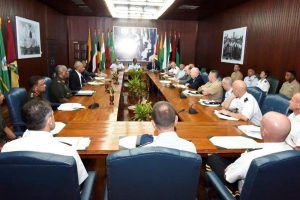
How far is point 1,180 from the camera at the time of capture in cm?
125

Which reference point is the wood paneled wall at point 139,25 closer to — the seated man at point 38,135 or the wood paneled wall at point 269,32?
the wood paneled wall at point 269,32

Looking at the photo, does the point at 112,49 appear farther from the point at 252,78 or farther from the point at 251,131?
the point at 251,131

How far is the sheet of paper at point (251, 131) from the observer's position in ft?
7.80

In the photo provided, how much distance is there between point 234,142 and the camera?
218 centimetres

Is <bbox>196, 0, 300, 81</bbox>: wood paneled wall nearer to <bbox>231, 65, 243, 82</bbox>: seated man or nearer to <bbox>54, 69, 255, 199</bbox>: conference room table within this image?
<bbox>231, 65, 243, 82</bbox>: seated man

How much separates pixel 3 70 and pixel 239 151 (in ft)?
15.7

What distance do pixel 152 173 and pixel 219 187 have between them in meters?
0.61

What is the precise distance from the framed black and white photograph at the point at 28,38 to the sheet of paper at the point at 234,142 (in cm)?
607

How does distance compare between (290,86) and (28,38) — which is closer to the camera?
(290,86)

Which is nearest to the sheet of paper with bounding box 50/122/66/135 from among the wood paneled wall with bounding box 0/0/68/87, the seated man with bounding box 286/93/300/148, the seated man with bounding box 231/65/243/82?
the seated man with bounding box 286/93/300/148

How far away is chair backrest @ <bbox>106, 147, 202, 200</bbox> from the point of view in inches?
49.7

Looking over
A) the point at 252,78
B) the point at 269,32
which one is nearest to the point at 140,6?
the point at 269,32

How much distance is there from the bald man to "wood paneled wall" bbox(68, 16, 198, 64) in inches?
370

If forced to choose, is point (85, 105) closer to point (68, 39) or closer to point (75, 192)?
point (75, 192)
